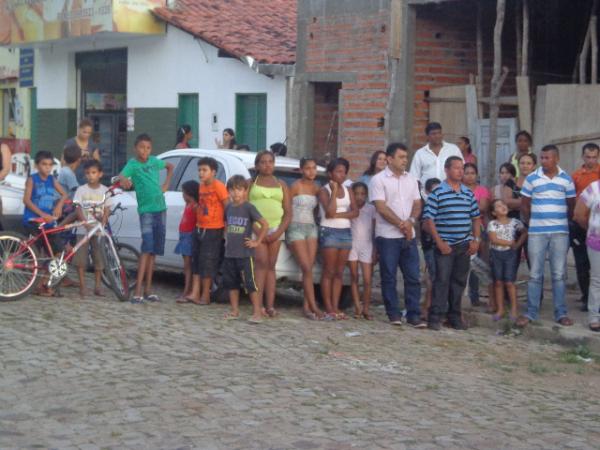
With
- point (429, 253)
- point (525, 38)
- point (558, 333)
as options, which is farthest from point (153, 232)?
point (525, 38)

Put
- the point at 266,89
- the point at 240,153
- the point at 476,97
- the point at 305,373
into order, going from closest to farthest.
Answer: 1. the point at 305,373
2. the point at 240,153
3. the point at 476,97
4. the point at 266,89

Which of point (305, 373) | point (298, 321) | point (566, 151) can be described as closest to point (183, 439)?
point (305, 373)

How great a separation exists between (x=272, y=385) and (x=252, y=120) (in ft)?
40.9

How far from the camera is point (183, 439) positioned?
634 cm

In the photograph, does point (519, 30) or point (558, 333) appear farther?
point (519, 30)

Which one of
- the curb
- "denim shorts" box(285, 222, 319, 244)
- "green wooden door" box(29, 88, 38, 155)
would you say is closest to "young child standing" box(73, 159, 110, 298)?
"denim shorts" box(285, 222, 319, 244)

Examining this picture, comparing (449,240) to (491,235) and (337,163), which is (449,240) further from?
(337,163)

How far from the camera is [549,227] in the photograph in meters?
10.2

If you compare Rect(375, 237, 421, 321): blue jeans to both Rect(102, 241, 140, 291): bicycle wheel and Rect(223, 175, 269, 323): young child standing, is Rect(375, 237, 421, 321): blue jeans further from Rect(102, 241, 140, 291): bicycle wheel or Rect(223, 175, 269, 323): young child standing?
Rect(102, 241, 140, 291): bicycle wheel

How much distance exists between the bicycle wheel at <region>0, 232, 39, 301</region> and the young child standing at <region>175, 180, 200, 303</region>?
1484 mm

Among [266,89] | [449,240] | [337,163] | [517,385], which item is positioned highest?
[266,89]

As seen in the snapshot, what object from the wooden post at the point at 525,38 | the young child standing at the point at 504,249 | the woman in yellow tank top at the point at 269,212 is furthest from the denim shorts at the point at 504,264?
the wooden post at the point at 525,38

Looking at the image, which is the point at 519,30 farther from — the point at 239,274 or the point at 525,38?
the point at 239,274

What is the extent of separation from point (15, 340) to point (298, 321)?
9.04ft
